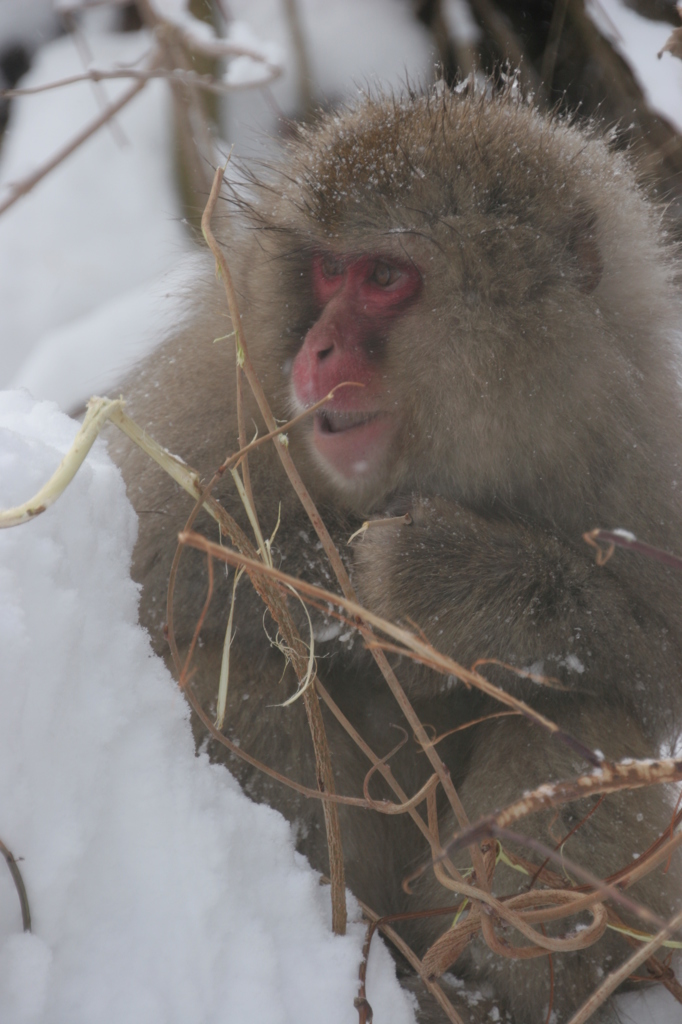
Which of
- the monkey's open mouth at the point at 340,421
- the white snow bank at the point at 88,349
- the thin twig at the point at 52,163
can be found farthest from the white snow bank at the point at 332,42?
the monkey's open mouth at the point at 340,421

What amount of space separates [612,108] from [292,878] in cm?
304

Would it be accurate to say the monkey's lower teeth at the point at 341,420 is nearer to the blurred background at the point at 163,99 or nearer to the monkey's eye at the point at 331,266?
the monkey's eye at the point at 331,266

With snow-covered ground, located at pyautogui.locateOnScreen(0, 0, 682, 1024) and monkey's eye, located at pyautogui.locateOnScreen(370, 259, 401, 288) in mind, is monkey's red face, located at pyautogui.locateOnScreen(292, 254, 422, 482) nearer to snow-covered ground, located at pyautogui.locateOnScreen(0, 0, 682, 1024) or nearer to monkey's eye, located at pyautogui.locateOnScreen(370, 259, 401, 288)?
monkey's eye, located at pyautogui.locateOnScreen(370, 259, 401, 288)

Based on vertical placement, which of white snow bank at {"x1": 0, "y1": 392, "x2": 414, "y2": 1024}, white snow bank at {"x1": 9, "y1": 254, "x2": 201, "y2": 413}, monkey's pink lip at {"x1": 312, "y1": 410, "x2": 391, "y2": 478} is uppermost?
monkey's pink lip at {"x1": 312, "y1": 410, "x2": 391, "y2": 478}

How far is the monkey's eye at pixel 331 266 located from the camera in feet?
7.15

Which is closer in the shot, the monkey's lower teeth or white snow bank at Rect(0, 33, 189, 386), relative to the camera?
the monkey's lower teeth

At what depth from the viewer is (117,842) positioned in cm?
144

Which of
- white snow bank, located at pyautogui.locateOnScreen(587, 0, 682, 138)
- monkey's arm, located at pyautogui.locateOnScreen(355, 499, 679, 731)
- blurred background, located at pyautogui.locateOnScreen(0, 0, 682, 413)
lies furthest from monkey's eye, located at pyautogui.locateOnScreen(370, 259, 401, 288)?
white snow bank, located at pyautogui.locateOnScreen(587, 0, 682, 138)

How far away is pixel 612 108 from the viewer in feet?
11.7

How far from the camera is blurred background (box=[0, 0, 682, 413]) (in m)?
3.45

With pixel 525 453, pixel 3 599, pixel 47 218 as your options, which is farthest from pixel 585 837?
pixel 47 218

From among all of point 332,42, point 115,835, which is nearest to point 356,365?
point 115,835

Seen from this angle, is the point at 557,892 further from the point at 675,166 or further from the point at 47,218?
the point at 47,218

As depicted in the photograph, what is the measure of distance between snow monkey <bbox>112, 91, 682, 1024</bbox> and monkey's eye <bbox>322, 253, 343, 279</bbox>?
1 centimetres
